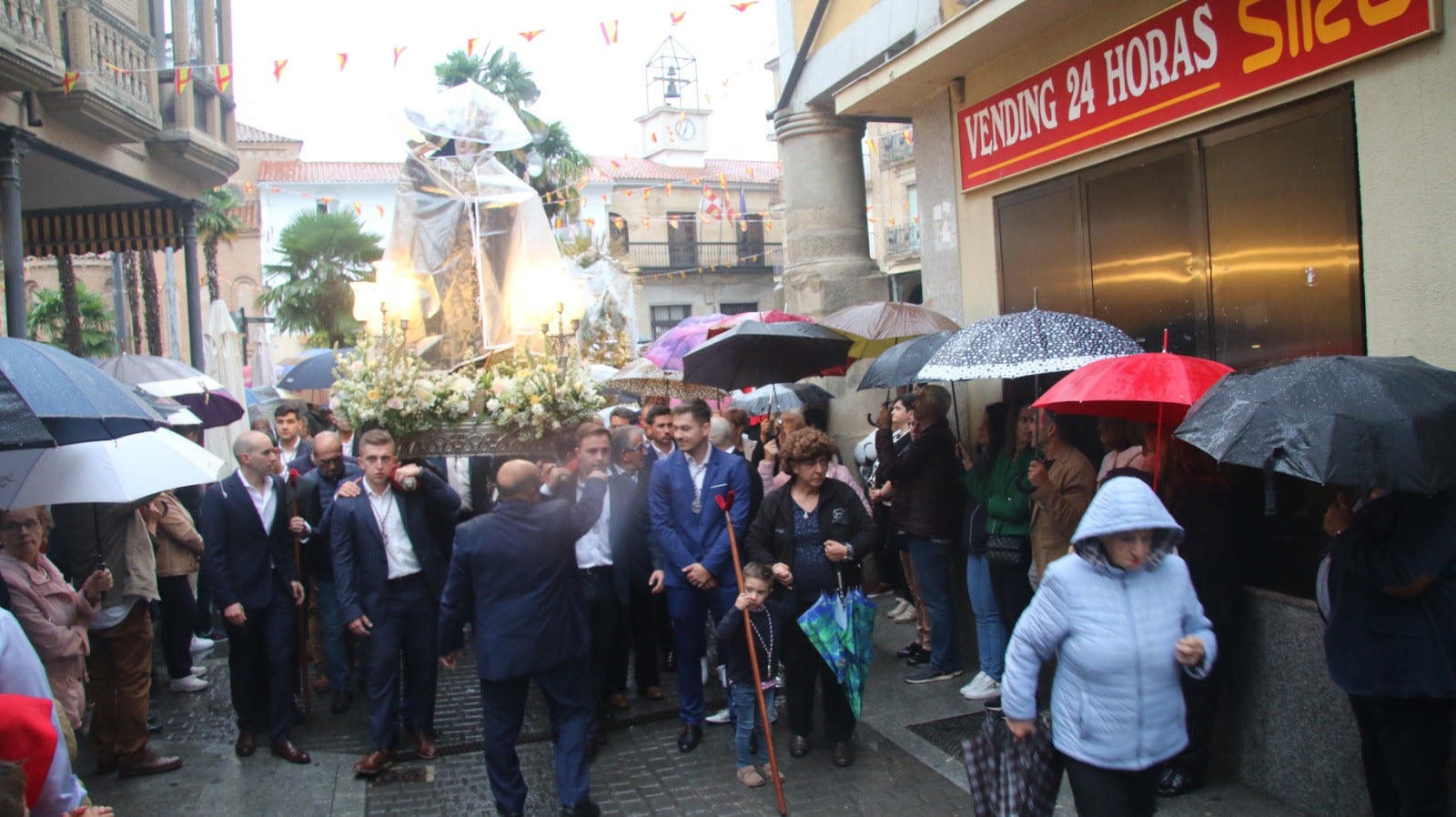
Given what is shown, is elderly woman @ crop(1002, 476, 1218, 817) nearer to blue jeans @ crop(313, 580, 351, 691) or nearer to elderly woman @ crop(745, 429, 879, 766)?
elderly woman @ crop(745, 429, 879, 766)

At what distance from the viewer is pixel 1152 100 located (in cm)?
657

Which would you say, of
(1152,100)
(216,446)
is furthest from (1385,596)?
(216,446)

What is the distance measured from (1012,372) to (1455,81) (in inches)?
91.8

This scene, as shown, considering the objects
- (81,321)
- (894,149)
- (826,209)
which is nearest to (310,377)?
(826,209)

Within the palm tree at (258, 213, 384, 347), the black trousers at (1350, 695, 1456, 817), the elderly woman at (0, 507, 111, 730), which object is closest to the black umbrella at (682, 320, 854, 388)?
the elderly woman at (0, 507, 111, 730)

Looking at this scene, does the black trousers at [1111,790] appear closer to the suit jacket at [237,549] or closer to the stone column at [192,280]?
the suit jacket at [237,549]

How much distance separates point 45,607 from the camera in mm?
4879

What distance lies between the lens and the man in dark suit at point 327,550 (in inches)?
280

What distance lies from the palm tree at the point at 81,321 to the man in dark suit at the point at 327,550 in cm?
2310

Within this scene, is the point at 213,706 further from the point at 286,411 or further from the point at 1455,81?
the point at 1455,81

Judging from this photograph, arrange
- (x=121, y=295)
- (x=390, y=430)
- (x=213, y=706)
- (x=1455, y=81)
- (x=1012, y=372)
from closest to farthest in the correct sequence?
(x=1455, y=81) → (x=1012, y=372) → (x=390, y=430) → (x=213, y=706) → (x=121, y=295)

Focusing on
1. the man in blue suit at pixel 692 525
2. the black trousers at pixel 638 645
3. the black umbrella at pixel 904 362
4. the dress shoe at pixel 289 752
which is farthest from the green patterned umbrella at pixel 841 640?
the dress shoe at pixel 289 752

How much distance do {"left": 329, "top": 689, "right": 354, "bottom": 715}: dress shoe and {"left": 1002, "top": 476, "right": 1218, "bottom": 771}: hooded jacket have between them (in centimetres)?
526

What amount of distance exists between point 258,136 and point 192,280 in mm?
34775
